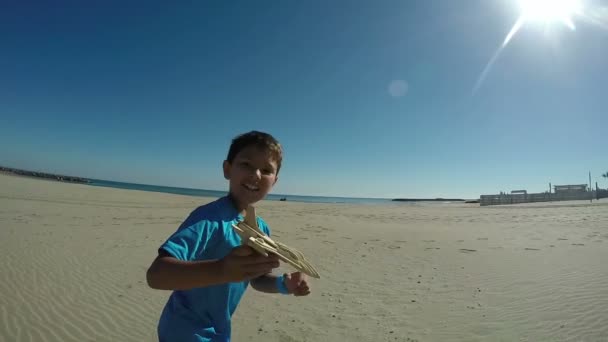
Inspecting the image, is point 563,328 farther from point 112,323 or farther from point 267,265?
point 112,323

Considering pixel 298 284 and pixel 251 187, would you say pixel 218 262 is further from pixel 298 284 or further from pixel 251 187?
pixel 298 284

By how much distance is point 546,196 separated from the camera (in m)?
36.4

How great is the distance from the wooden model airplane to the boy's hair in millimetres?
781

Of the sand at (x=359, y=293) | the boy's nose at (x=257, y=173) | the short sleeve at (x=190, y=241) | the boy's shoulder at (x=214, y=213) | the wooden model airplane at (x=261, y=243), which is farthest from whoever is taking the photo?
the sand at (x=359, y=293)

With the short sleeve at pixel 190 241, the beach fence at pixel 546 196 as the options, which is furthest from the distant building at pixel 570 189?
the short sleeve at pixel 190 241

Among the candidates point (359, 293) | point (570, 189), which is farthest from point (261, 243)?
point (570, 189)

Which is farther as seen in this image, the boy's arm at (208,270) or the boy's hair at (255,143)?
the boy's hair at (255,143)

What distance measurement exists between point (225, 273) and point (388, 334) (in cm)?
380

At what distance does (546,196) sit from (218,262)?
47880 mm

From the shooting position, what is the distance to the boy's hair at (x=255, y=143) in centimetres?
182

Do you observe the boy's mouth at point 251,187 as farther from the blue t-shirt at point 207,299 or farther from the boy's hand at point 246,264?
the boy's hand at point 246,264

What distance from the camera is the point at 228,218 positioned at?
1.62 meters

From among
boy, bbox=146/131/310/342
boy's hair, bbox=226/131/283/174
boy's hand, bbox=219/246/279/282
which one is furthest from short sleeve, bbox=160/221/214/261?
boy's hair, bbox=226/131/283/174

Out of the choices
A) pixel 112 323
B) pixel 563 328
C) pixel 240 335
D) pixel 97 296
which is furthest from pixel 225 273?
pixel 97 296
